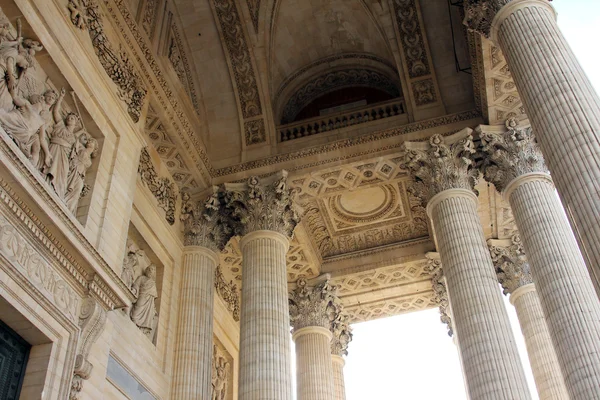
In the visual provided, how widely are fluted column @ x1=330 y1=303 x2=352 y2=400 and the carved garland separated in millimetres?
5491

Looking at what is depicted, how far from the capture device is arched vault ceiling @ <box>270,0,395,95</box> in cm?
1669

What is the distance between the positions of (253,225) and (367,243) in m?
5.37

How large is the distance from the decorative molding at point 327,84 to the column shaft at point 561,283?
18.6 feet

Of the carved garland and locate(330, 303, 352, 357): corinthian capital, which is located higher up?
the carved garland

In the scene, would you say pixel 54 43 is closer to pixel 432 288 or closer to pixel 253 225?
pixel 253 225

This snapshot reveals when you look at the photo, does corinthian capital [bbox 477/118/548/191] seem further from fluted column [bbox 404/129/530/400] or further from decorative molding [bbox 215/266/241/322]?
decorative molding [bbox 215/266/241/322]

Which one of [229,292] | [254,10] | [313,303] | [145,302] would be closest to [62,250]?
[145,302]

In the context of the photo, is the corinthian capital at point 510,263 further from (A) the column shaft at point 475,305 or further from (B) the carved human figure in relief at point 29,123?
(B) the carved human figure in relief at point 29,123

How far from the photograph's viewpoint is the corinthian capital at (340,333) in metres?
18.7

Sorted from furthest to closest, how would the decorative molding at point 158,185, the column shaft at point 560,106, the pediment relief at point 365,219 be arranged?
the pediment relief at point 365,219 → the decorative molding at point 158,185 → the column shaft at point 560,106

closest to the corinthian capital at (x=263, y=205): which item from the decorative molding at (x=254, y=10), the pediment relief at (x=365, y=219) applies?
the pediment relief at (x=365, y=219)

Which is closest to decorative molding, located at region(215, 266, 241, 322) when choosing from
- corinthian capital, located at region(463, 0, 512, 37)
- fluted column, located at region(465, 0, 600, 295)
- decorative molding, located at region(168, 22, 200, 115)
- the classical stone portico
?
the classical stone portico

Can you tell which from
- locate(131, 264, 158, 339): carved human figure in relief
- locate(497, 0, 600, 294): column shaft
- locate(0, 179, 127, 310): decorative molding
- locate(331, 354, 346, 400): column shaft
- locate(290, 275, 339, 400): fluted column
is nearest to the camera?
locate(0, 179, 127, 310): decorative molding

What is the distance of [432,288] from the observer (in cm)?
1873
